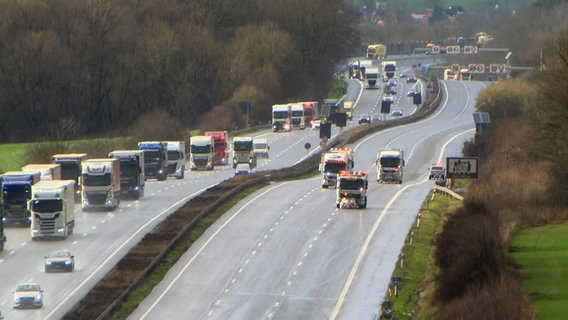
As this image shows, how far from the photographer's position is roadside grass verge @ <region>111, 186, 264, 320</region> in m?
52.2

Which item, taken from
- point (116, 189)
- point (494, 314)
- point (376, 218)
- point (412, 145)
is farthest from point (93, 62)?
point (494, 314)

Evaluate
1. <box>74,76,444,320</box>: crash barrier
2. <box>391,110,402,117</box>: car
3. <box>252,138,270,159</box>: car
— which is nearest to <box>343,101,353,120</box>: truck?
<box>391,110,402,117</box>: car

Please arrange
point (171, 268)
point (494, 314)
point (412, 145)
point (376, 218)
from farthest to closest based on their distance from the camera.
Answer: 1. point (412, 145)
2. point (376, 218)
3. point (171, 268)
4. point (494, 314)

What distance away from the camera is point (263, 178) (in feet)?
306

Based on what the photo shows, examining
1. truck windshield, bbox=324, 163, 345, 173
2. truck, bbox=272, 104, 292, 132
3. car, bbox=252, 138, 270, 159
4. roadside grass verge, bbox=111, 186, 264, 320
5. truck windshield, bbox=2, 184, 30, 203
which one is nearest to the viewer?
roadside grass verge, bbox=111, 186, 264, 320

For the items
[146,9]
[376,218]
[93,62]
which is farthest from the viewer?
[146,9]

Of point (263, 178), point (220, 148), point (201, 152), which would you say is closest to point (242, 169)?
point (201, 152)

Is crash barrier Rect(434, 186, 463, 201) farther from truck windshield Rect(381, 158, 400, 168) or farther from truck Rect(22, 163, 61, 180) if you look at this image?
truck Rect(22, 163, 61, 180)

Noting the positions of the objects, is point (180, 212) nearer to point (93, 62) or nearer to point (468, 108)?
point (93, 62)

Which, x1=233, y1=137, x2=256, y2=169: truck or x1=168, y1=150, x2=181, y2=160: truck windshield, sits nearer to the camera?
x1=168, y1=150, x2=181, y2=160: truck windshield

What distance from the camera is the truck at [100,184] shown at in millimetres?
77750

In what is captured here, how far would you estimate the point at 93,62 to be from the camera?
15825cm

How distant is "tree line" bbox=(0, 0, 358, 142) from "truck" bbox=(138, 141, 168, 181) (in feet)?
118

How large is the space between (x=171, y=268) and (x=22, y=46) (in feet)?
290
